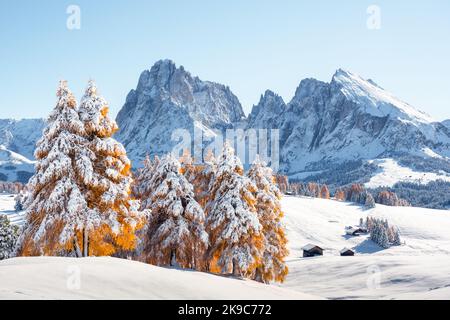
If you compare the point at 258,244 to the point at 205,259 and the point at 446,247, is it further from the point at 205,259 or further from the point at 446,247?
the point at 446,247

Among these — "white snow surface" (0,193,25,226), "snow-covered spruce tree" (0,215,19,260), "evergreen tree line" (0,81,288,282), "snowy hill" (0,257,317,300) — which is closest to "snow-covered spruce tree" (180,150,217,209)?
"evergreen tree line" (0,81,288,282)

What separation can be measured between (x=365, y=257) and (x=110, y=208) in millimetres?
45247

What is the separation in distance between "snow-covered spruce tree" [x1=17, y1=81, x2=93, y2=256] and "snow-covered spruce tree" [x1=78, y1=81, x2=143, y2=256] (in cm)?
47

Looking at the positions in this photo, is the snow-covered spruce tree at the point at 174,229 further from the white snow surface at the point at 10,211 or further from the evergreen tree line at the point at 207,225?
the white snow surface at the point at 10,211

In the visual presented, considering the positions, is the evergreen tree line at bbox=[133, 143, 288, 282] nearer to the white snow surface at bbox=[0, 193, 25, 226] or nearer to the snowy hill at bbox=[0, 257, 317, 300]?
the snowy hill at bbox=[0, 257, 317, 300]

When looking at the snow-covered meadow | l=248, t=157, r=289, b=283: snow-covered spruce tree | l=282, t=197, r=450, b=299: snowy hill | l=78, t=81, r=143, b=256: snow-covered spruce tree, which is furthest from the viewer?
l=282, t=197, r=450, b=299: snowy hill

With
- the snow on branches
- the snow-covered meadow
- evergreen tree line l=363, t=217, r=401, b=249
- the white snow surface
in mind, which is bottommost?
evergreen tree line l=363, t=217, r=401, b=249

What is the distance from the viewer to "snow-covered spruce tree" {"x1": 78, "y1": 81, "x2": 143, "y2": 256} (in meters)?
21.5

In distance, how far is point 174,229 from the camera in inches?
1141

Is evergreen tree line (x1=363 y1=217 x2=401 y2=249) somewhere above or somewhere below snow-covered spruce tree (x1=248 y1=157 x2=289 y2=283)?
below

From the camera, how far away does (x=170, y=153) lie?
3231cm

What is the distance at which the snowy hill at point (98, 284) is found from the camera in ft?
36.3

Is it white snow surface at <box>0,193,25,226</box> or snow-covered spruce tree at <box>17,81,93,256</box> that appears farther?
white snow surface at <box>0,193,25,226</box>
